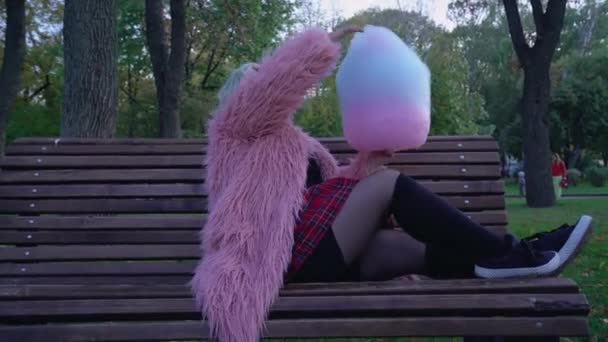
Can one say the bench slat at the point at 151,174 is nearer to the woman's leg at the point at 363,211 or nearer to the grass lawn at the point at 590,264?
the grass lawn at the point at 590,264

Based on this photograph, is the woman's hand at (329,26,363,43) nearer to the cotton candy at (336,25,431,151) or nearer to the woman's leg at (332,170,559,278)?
the cotton candy at (336,25,431,151)

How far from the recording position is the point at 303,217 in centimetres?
295

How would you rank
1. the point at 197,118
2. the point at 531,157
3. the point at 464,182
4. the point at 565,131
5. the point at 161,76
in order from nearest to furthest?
the point at 464,182
the point at 161,76
the point at 531,157
the point at 197,118
the point at 565,131

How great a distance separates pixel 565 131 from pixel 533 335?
35.7 meters

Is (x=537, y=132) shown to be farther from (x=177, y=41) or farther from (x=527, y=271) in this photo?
(x=527, y=271)

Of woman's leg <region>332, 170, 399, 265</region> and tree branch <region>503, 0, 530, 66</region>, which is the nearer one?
woman's leg <region>332, 170, 399, 265</region>

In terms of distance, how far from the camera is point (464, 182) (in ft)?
12.4

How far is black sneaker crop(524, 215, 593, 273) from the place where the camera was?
273cm

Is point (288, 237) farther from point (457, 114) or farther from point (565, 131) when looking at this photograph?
point (565, 131)

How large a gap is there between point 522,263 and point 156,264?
1794mm

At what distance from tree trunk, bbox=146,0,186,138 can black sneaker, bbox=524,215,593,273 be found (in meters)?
10.4

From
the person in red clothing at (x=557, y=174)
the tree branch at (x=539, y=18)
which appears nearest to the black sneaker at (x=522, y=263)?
the tree branch at (x=539, y=18)

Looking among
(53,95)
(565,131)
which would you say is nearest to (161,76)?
(53,95)

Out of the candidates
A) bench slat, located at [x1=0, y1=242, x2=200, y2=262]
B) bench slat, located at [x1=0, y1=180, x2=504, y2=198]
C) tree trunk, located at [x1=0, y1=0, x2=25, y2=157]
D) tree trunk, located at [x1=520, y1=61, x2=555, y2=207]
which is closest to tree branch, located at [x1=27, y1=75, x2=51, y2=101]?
tree trunk, located at [x1=0, y1=0, x2=25, y2=157]
